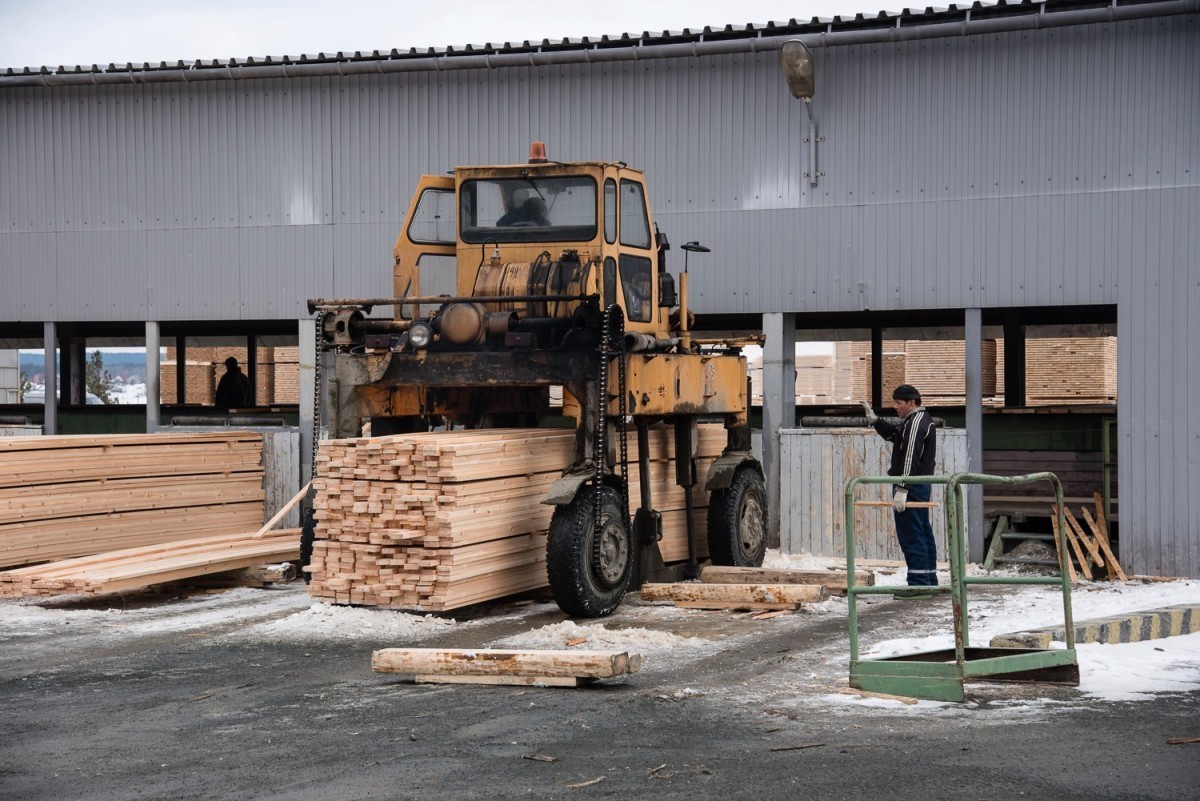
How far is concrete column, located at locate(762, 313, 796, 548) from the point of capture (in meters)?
16.0

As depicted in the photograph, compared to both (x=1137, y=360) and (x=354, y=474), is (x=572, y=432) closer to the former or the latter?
(x=354, y=474)

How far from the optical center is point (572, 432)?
12945 millimetres

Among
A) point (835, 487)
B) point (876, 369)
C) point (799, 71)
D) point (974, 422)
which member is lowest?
point (835, 487)

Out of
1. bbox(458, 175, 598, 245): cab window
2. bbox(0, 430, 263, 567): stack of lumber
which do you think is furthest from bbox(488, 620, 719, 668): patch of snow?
bbox(0, 430, 263, 567): stack of lumber

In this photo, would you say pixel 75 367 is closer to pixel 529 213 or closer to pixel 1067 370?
pixel 529 213

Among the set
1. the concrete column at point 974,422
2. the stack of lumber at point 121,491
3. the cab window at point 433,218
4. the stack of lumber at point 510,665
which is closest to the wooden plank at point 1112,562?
the concrete column at point 974,422

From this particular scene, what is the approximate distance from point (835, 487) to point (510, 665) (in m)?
7.49

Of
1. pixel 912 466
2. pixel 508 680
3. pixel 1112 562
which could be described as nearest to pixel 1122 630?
pixel 912 466

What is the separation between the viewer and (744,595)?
40.4 feet

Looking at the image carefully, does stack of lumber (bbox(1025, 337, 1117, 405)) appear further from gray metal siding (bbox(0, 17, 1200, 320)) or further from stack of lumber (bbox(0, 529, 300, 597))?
stack of lumber (bbox(0, 529, 300, 597))

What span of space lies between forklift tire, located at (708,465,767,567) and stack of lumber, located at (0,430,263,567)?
5355 millimetres

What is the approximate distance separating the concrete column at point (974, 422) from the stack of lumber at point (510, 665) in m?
7.15

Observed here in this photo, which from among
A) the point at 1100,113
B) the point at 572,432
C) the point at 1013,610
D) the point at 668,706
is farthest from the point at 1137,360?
the point at 668,706

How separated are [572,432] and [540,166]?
90.3 inches
